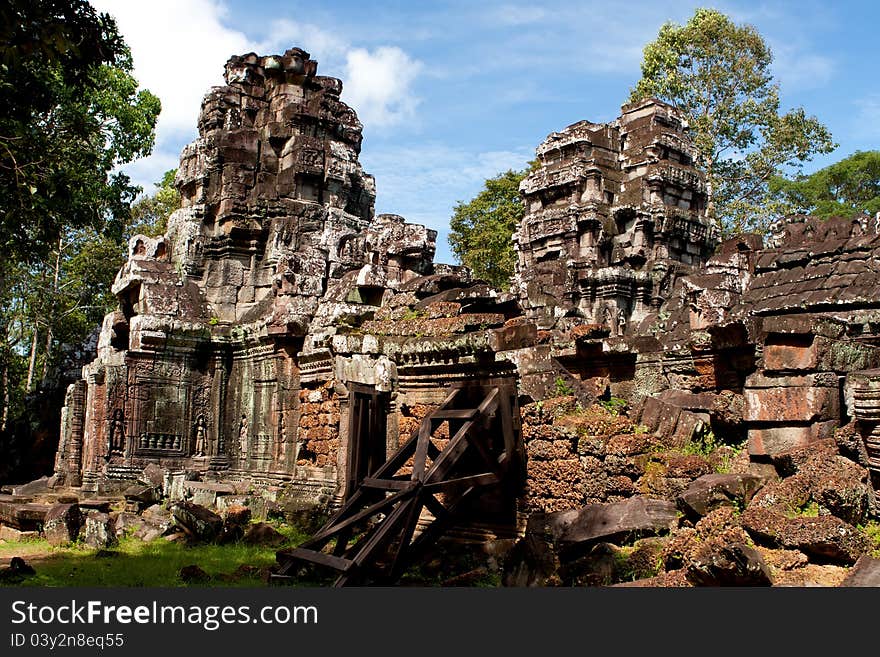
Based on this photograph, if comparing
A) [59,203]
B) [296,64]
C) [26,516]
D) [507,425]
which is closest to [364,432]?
[507,425]

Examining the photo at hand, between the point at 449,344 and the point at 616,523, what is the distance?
8.49 feet

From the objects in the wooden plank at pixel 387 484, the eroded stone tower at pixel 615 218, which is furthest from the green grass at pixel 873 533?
the eroded stone tower at pixel 615 218

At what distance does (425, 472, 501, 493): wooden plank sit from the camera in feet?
19.5

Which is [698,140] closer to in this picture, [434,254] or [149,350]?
[434,254]

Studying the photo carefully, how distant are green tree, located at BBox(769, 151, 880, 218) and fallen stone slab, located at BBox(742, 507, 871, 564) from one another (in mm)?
25916

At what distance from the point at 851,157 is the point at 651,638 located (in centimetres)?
3116

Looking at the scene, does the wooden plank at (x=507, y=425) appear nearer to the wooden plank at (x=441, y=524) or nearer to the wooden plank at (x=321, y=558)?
the wooden plank at (x=441, y=524)

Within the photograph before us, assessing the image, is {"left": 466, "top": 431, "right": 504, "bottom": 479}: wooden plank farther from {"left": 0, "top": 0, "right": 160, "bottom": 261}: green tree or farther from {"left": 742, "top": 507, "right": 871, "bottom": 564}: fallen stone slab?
{"left": 0, "top": 0, "right": 160, "bottom": 261}: green tree

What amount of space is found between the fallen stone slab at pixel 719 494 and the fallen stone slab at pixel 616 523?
133mm

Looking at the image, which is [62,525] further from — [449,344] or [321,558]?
[449,344]

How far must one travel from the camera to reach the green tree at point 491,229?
2942 cm

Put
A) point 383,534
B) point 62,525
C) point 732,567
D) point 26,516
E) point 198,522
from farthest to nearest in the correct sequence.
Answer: point 26,516 < point 62,525 < point 198,522 < point 383,534 < point 732,567

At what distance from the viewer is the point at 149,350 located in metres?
13.3

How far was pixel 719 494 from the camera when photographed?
517 cm
